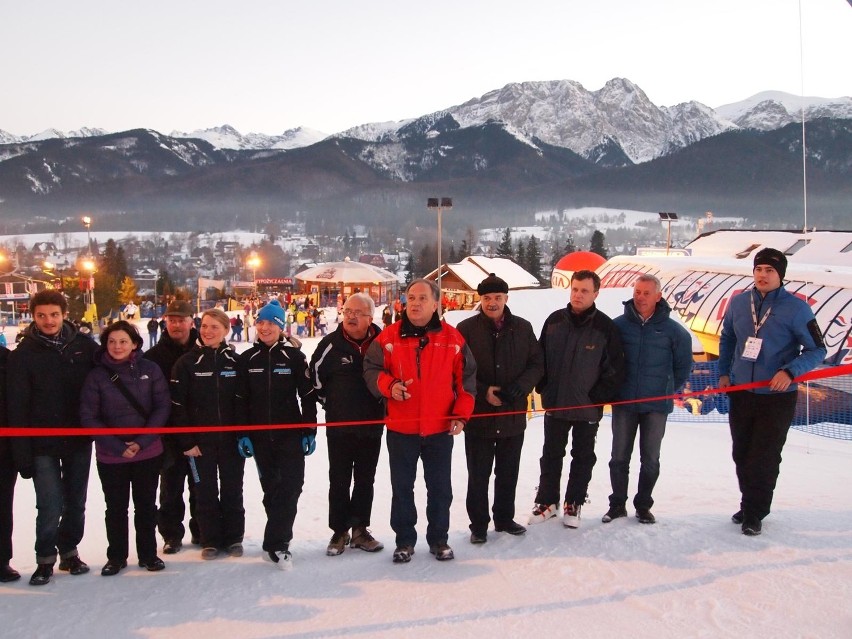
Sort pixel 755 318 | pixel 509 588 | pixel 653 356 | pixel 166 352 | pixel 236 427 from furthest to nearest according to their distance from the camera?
1. pixel 166 352
2. pixel 653 356
3. pixel 755 318
4. pixel 236 427
5. pixel 509 588

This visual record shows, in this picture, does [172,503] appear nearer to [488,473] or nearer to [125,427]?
[125,427]

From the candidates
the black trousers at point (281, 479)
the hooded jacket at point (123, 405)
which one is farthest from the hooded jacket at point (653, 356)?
the hooded jacket at point (123, 405)

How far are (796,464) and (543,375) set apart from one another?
4.06 m

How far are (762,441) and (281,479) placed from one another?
9.78ft

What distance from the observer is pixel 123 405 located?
364cm

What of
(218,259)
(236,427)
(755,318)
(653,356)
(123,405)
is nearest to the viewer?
(123,405)

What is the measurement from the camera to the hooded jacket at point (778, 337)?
387 centimetres

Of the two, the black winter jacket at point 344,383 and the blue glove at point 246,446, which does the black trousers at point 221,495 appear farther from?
the black winter jacket at point 344,383

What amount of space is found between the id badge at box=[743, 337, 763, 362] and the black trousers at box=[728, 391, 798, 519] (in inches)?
9.0

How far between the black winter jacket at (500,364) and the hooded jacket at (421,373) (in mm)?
266

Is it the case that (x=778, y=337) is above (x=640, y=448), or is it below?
above

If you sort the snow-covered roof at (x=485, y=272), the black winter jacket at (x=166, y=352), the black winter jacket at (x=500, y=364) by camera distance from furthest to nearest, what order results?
the snow-covered roof at (x=485, y=272) → the black winter jacket at (x=166, y=352) → the black winter jacket at (x=500, y=364)

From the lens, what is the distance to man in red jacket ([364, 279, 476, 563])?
12.0 ft

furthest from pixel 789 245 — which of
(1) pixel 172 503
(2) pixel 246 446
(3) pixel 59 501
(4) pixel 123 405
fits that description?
(3) pixel 59 501
